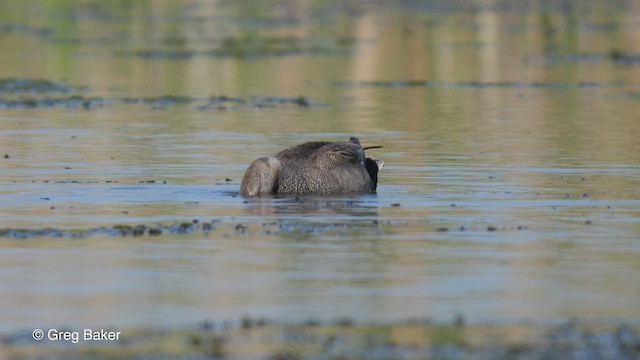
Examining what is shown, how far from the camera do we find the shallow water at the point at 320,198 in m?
11.6

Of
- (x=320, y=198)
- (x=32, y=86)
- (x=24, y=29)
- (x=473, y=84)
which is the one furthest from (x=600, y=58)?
(x=320, y=198)

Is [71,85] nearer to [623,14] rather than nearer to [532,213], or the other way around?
[532,213]

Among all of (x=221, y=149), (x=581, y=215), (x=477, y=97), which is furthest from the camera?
(x=477, y=97)

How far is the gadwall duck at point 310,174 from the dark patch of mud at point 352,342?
7062 millimetres

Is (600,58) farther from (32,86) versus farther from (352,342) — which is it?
(352,342)

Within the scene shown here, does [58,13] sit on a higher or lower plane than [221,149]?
higher

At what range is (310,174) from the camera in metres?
17.8

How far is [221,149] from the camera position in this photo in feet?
74.6

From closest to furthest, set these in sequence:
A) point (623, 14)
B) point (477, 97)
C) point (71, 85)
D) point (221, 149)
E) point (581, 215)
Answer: point (581, 215) < point (221, 149) < point (477, 97) < point (71, 85) < point (623, 14)

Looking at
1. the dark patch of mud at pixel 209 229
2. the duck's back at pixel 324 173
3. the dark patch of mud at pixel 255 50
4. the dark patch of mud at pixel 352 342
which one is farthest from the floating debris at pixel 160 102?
the dark patch of mud at pixel 352 342

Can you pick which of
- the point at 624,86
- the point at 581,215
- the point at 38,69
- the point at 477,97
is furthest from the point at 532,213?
the point at 38,69

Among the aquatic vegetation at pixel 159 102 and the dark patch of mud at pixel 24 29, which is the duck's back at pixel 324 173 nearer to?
the aquatic vegetation at pixel 159 102

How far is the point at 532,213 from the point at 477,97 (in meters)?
15.9

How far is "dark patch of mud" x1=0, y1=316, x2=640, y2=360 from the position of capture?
9594 mm
